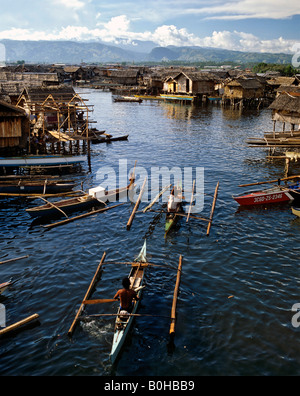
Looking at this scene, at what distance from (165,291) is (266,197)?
12691mm

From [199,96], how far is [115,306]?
8045 cm

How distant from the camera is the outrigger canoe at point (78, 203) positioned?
22978 millimetres

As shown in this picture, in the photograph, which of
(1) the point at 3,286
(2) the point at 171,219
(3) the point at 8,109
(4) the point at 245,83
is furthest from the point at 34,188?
(4) the point at 245,83

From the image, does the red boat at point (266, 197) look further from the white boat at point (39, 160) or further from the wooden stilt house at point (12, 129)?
the wooden stilt house at point (12, 129)

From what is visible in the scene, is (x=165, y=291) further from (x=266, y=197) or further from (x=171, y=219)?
(x=266, y=197)

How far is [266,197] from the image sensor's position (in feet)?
83.5

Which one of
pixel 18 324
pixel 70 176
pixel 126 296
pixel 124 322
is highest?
pixel 70 176

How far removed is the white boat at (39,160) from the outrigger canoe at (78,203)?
8.20 m

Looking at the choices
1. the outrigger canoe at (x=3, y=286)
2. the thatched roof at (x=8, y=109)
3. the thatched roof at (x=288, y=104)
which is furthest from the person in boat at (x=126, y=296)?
the thatched roof at (x=288, y=104)

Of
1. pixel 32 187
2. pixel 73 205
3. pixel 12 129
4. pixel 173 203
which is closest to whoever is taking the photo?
pixel 173 203

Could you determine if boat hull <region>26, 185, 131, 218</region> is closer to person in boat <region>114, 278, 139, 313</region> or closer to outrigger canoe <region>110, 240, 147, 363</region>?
outrigger canoe <region>110, 240, 147, 363</region>

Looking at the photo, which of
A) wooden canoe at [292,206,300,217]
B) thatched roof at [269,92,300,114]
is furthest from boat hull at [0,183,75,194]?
thatched roof at [269,92,300,114]

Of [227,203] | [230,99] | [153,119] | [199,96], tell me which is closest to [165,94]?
[199,96]

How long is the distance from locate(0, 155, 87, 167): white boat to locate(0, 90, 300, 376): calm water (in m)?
4.03
